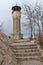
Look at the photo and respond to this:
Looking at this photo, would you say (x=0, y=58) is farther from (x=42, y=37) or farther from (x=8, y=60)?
(x=42, y=37)

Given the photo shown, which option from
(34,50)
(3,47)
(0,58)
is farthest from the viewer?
(34,50)

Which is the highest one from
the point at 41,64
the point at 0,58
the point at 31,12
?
the point at 31,12

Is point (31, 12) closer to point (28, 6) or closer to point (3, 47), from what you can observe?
point (28, 6)

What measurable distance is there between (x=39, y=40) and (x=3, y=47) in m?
3.68

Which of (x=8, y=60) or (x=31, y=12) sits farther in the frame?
(x=31, y=12)

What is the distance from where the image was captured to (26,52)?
33.8 ft

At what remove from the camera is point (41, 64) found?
28.9ft

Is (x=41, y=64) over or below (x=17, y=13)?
below

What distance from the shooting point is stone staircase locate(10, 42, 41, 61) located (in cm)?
967

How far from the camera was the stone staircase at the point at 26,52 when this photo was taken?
9.67 meters

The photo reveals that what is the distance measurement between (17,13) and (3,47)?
10.3 m

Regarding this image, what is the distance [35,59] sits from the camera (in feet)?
31.5

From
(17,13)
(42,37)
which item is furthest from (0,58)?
(17,13)

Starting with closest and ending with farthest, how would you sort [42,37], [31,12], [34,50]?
[34,50], [42,37], [31,12]
